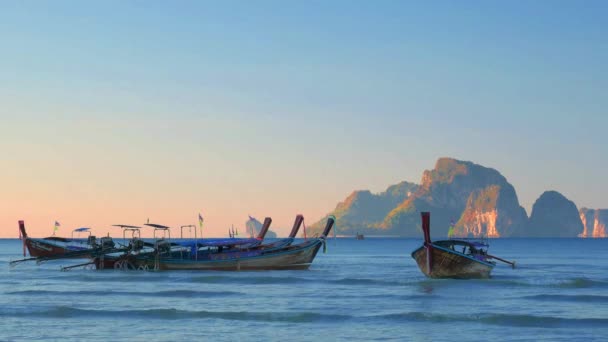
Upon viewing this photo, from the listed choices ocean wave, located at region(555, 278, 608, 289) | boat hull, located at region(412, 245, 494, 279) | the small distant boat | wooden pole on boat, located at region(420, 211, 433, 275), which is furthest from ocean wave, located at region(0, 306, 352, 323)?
ocean wave, located at region(555, 278, 608, 289)

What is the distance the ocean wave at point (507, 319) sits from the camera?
4516 cm

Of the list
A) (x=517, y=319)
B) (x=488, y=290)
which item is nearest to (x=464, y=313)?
(x=517, y=319)

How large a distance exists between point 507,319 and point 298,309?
11.6m

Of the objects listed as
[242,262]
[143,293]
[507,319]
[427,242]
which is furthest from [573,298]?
[242,262]

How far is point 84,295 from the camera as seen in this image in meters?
59.9

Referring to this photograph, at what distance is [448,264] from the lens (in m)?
67.5

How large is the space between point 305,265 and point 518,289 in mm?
27961

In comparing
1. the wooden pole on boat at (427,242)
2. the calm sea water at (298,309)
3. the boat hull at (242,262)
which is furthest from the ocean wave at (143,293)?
the boat hull at (242,262)

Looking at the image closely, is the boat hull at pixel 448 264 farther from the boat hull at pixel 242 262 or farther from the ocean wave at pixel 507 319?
the boat hull at pixel 242 262

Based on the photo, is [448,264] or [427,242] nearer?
[427,242]

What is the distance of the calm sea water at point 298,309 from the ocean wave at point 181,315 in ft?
0.17

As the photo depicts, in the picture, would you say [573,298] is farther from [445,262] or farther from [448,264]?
[445,262]

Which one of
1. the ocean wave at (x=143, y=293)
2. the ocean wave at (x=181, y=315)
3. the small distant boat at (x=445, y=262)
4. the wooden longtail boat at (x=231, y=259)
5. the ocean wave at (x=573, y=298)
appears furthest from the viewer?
the wooden longtail boat at (x=231, y=259)

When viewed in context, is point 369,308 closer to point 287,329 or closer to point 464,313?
point 464,313
